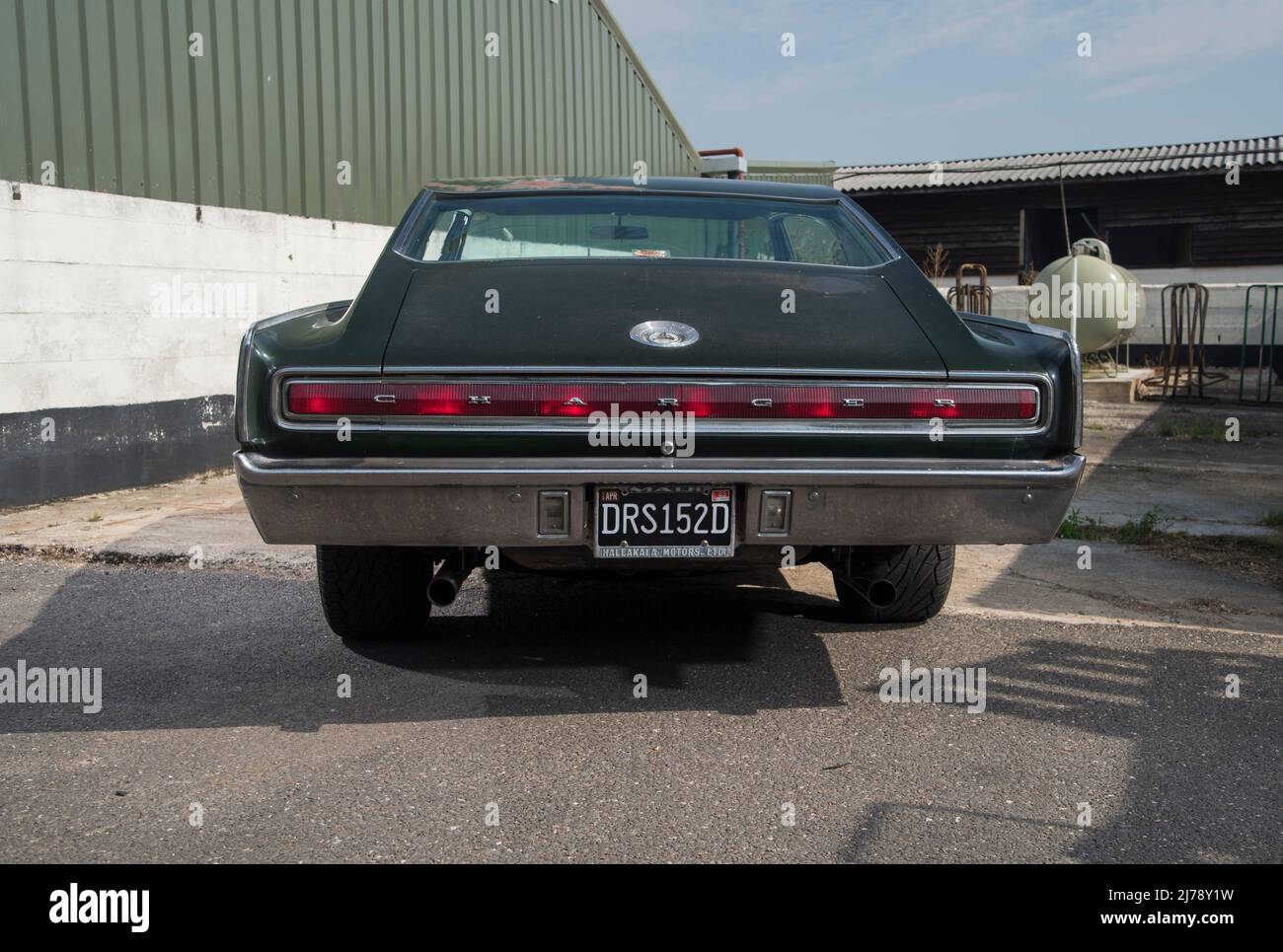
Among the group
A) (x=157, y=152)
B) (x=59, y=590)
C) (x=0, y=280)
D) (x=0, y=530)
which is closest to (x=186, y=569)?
(x=59, y=590)

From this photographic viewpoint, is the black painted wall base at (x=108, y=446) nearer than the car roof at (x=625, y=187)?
No

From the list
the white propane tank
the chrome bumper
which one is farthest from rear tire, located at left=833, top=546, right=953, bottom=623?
the white propane tank

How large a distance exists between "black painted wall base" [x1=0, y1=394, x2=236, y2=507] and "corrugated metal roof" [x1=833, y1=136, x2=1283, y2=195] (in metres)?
15.4

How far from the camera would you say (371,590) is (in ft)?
12.8

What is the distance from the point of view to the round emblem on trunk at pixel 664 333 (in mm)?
3229

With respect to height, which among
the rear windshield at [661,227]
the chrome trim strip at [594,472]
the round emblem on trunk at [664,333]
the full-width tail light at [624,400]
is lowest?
the chrome trim strip at [594,472]

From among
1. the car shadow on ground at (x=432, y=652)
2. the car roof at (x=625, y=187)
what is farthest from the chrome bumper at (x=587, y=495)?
the car roof at (x=625, y=187)

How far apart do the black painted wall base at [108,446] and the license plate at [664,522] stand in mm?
3797

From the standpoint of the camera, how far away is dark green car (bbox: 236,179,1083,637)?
312 centimetres

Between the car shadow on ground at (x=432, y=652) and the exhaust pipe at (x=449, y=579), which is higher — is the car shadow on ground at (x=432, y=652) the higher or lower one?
the lower one

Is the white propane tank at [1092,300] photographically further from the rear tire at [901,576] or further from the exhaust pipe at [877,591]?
the exhaust pipe at [877,591]

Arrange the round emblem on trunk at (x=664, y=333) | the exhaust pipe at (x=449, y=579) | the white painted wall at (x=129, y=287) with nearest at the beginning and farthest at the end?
the round emblem on trunk at (x=664, y=333) < the exhaust pipe at (x=449, y=579) < the white painted wall at (x=129, y=287)

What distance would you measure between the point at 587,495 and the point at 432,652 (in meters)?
1.13

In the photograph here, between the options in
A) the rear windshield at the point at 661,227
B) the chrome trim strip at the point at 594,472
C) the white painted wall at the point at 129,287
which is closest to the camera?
the chrome trim strip at the point at 594,472
